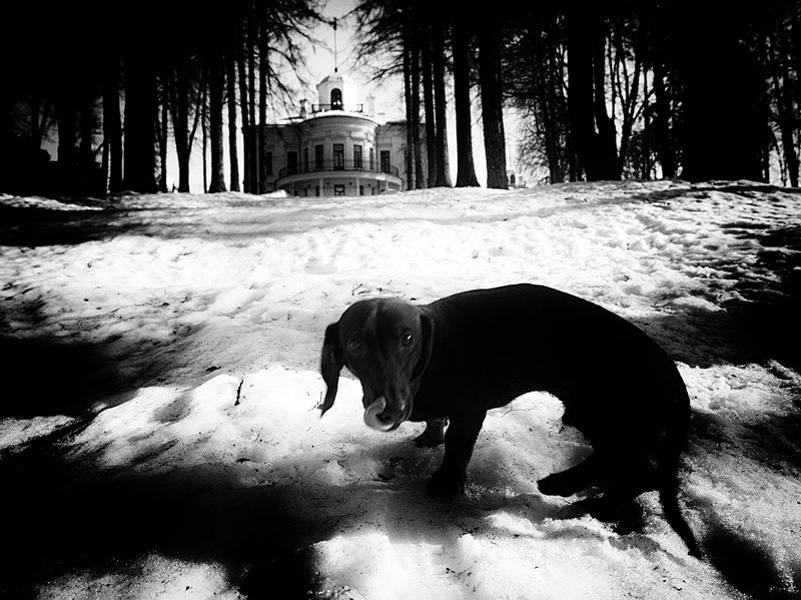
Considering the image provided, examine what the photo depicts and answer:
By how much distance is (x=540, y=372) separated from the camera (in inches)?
65.3

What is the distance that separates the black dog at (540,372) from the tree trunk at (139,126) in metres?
13.9

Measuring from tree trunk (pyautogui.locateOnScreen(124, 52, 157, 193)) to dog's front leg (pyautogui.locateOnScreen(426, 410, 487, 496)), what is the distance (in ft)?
46.0

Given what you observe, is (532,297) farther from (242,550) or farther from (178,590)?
(178,590)

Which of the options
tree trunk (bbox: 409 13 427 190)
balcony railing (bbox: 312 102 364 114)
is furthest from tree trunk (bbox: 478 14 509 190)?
balcony railing (bbox: 312 102 364 114)

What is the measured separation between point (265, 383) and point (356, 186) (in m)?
49.4

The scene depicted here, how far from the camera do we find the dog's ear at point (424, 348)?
1546mm

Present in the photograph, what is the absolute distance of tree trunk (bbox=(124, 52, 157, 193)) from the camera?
1255cm

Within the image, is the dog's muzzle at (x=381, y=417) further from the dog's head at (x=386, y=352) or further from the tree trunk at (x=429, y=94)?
the tree trunk at (x=429, y=94)

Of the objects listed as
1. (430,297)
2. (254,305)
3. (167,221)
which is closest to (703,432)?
(430,297)

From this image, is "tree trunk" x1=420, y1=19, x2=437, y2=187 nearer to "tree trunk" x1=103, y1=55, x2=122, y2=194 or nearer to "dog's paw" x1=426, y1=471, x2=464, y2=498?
"tree trunk" x1=103, y1=55, x2=122, y2=194

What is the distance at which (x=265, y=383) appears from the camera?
102 inches

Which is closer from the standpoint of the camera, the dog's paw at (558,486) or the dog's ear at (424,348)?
the dog's ear at (424,348)

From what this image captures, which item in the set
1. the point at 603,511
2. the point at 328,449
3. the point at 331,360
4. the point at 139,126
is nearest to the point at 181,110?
the point at 139,126

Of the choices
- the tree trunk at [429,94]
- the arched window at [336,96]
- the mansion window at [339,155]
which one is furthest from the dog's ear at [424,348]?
the arched window at [336,96]
